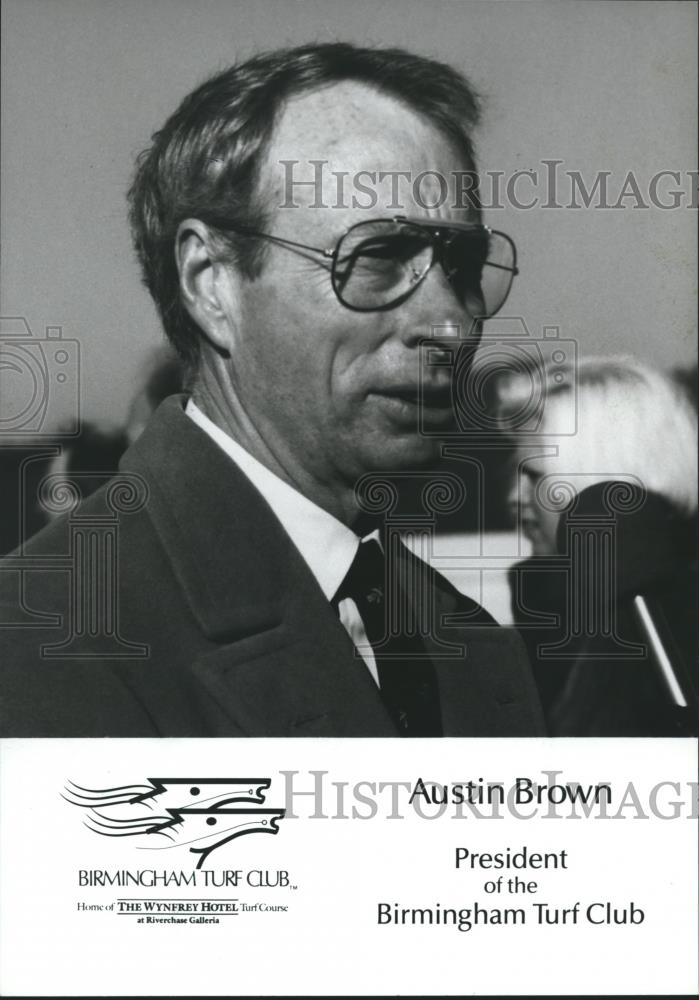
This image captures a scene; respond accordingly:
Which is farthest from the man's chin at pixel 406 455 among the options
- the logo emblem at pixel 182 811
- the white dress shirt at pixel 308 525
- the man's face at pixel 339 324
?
the logo emblem at pixel 182 811

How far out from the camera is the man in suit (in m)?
2.66

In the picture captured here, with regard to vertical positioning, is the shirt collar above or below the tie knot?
above

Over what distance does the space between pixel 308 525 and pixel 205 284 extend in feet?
1.91

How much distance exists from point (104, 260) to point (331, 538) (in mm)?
801

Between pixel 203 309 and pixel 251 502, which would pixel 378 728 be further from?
pixel 203 309

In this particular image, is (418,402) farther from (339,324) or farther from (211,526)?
(211,526)

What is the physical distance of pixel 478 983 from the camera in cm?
273

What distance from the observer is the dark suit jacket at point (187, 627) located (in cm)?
267

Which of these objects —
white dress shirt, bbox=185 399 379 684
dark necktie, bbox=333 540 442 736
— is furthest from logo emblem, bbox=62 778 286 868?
white dress shirt, bbox=185 399 379 684

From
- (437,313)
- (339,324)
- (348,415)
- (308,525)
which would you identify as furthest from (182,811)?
(437,313)

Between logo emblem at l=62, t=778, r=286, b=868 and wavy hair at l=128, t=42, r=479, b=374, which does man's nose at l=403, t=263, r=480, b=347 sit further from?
logo emblem at l=62, t=778, r=286, b=868

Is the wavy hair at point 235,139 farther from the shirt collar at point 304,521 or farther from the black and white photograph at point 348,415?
the shirt collar at point 304,521

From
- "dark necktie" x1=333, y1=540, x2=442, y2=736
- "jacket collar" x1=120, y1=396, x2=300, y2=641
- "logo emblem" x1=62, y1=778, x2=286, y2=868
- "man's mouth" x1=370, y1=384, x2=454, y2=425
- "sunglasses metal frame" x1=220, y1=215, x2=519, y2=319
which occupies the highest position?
"sunglasses metal frame" x1=220, y1=215, x2=519, y2=319

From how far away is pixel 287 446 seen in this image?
2721 mm
